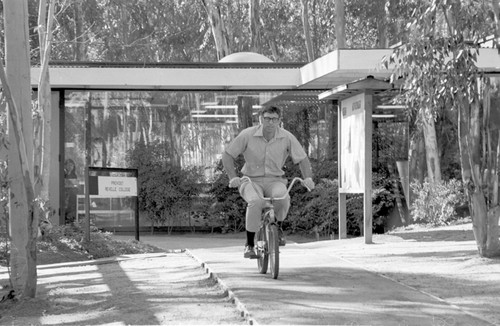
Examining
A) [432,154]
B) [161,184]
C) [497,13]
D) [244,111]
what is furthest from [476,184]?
[161,184]

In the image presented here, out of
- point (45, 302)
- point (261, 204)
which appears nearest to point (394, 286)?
point (261, 204)

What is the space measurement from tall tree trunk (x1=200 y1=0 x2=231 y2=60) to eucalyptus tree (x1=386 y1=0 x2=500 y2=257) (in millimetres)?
19371

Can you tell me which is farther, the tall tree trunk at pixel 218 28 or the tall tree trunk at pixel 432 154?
the tall tree trunk at pixel 218 28

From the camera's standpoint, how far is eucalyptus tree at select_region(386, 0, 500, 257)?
11312 mm

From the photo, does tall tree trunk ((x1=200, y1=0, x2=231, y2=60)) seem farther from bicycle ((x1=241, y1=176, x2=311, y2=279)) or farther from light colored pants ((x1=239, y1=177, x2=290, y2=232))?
bicycle ((x1=241, y1=176, x2=311, y2=279))

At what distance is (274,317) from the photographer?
24.5 ft

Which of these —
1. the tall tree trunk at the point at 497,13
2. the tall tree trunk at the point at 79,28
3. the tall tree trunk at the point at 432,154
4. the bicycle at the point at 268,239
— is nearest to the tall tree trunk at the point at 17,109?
the bicycle at the point at 268,239

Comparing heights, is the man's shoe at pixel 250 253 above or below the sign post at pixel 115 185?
below

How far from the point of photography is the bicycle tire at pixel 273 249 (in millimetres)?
9773

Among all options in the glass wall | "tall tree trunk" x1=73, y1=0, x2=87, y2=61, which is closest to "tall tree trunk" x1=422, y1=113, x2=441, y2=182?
Result: the glass wall

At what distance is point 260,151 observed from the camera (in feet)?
34.8

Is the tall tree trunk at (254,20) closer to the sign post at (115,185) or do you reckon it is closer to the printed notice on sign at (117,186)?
the sign post at (115,185)

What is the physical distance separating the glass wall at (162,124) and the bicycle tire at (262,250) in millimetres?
12108

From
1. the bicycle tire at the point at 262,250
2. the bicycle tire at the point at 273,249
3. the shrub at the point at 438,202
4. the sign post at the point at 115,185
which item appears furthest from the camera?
the shrub at the point at 438,202
